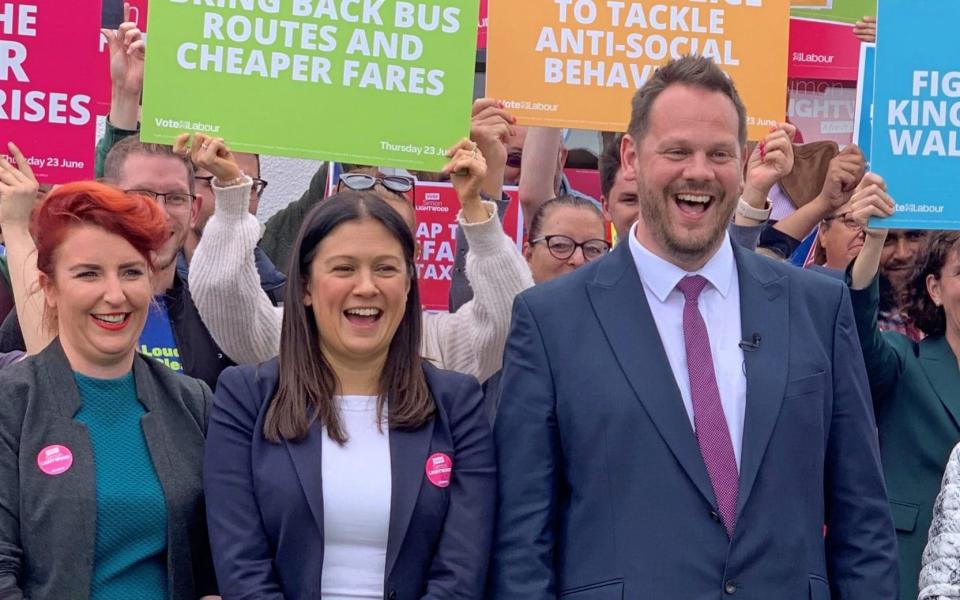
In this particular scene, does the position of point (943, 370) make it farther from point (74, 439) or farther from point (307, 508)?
point (74, 439)

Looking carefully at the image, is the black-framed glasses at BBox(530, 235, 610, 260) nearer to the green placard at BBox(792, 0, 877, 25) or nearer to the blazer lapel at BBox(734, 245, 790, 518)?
the blazer lapel at BBox(734, 245, 790, 518)

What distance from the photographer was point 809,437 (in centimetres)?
372

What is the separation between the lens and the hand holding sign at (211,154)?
466 cm

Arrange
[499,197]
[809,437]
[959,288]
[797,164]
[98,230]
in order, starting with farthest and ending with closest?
1. [797,164]
2. [499,197]
3. [959,288]
4. [98,230]
5. [809,437]

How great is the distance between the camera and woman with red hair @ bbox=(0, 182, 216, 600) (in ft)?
12.2

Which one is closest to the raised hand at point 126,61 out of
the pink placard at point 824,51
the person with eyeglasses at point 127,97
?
the person with eyeglasses at point 127,97

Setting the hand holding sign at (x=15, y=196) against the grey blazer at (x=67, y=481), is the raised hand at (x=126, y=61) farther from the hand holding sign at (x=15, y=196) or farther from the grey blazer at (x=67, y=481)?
the grey blazer at (x=67, y=481)

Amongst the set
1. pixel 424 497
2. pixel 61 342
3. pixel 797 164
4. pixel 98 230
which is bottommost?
pixel 424 497

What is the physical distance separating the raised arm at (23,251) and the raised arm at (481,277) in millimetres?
1251

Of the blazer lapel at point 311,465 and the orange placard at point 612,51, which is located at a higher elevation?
the orange placard at point 612,51

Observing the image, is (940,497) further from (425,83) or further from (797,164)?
(797,164)

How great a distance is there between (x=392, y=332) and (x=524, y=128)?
3191mm

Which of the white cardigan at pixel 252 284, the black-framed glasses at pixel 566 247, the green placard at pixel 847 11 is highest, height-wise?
the green placard at pixel 847 11

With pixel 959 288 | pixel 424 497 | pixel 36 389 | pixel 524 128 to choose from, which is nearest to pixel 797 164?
pixel 524 128
